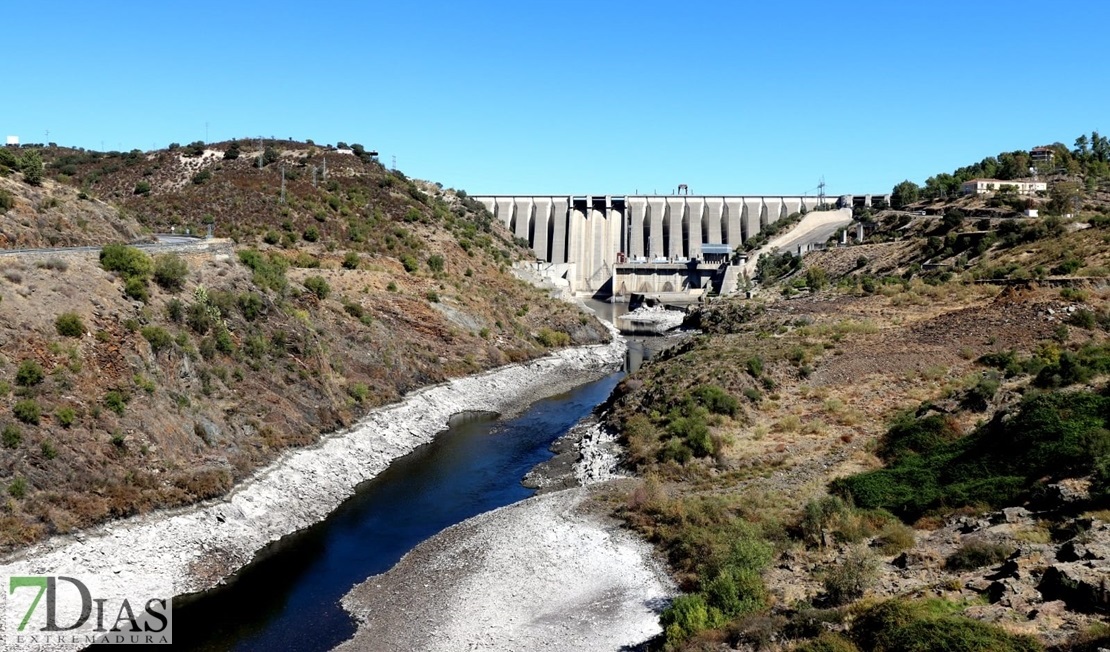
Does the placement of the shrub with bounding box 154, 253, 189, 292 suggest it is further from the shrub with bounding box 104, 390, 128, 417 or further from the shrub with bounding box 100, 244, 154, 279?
the shrub with bounding box 104, 390, 128, 417

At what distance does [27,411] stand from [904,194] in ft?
353

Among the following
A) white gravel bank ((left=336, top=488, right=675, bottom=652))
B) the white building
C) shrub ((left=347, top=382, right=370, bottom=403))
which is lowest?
white gravel bank ((left=336, top=488, right=675, bottom=652))

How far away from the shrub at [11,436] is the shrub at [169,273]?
15.2 m

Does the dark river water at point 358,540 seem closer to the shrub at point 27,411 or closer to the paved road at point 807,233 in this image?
the shrub at point 27,411

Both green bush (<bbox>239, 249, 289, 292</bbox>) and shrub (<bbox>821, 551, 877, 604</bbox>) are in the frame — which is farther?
green bush (<bbox>239, 249, 289, 292</bbox>)

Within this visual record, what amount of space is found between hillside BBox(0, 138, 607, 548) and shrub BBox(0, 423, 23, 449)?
5cm

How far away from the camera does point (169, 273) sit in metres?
44.9

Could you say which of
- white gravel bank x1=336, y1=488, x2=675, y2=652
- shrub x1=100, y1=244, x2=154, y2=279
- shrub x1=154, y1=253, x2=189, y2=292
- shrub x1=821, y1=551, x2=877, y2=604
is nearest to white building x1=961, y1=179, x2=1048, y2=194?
white gravel bank x1=336, y1=488, x2=675, y2=652

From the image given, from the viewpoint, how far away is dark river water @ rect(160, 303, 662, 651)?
27.0 meters

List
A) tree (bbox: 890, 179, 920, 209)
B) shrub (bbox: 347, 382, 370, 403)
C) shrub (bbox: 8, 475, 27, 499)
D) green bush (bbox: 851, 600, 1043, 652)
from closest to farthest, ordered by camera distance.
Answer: green bush (bbox: 851, 600, 1043, 652)
shrub (bbox: 8, 475, 27, 499)
shrub (bbox: 347, 382, 370, 403)
tree (bbox: 890, 179, 920, 209)

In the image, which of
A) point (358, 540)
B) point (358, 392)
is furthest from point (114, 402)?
point (358, 392)

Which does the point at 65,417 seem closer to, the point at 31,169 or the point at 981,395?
the point at 31,169

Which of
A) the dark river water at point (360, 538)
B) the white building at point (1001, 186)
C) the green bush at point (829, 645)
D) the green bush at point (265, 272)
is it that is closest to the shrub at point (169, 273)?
the green bush at point (265, 272)

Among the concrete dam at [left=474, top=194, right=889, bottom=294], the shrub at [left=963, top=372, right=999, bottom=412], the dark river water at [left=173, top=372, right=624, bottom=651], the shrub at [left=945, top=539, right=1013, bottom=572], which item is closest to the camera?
the shrub at [left=945, top=539, right=1013, bottom=572]
